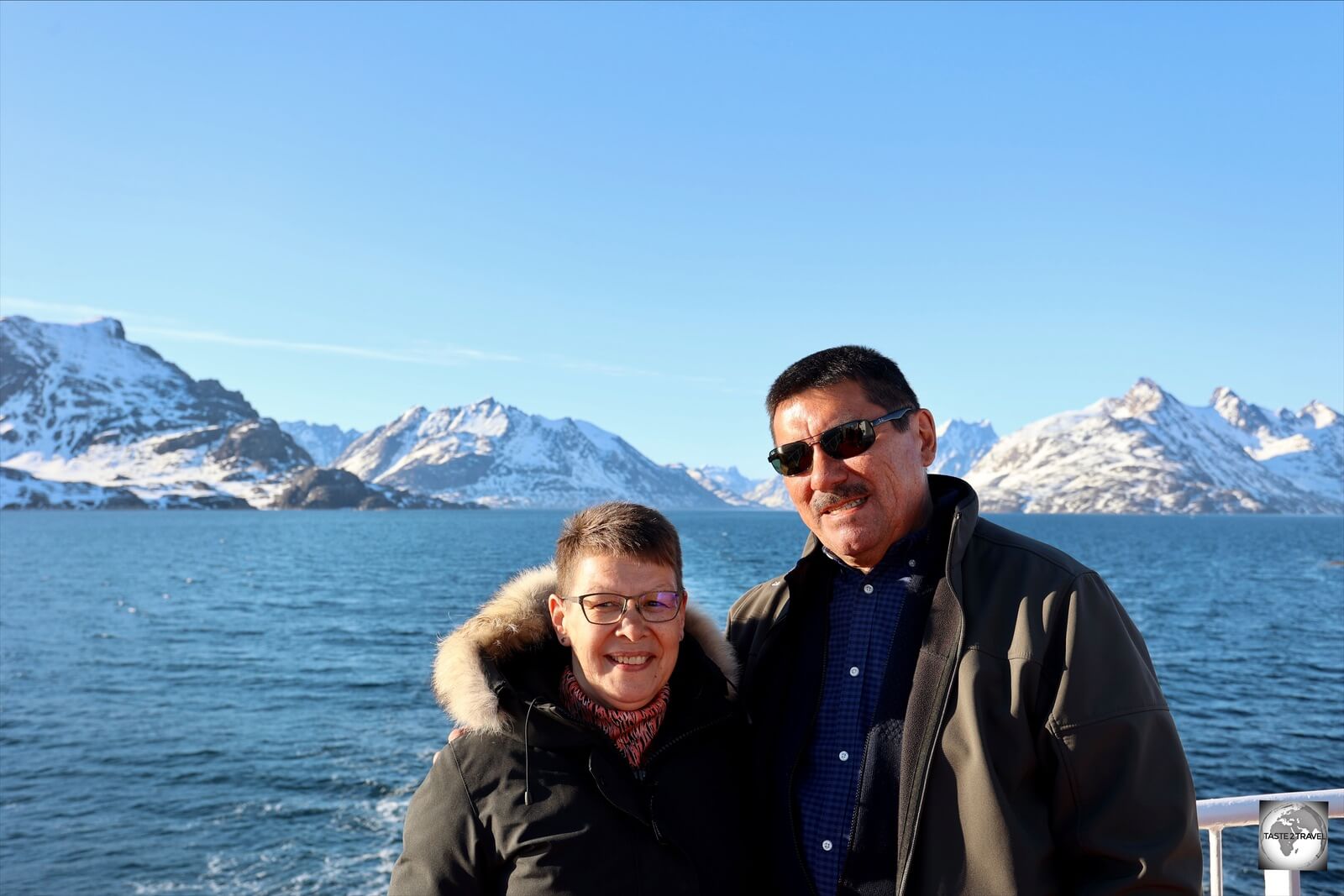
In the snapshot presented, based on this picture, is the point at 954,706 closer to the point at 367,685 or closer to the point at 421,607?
the point at 367,685

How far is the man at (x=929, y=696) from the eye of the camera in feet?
9.41

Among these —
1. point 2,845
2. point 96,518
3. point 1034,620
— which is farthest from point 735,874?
point 96,518

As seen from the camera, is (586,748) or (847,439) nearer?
(586,748)

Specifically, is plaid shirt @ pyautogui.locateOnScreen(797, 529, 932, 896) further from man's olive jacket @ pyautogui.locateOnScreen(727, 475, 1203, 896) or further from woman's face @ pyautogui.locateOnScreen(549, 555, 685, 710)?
woman's face @ pyautogui.locateOnScreen(549, 555, 685, 710)

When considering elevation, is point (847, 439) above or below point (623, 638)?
above

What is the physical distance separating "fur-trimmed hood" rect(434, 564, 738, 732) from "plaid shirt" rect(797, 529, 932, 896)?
18.1 inches

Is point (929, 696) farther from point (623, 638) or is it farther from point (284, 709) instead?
point (284, 709)

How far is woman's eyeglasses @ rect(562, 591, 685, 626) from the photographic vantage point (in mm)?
3344

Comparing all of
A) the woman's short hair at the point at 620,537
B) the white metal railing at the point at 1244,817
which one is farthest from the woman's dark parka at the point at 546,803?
the white metal railing at the point at 1244,817

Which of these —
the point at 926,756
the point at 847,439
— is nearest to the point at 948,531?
the point at 847,439

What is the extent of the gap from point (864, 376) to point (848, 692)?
1235mm

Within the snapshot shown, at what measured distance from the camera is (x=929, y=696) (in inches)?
125

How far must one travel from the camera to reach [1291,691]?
32.1 metres
